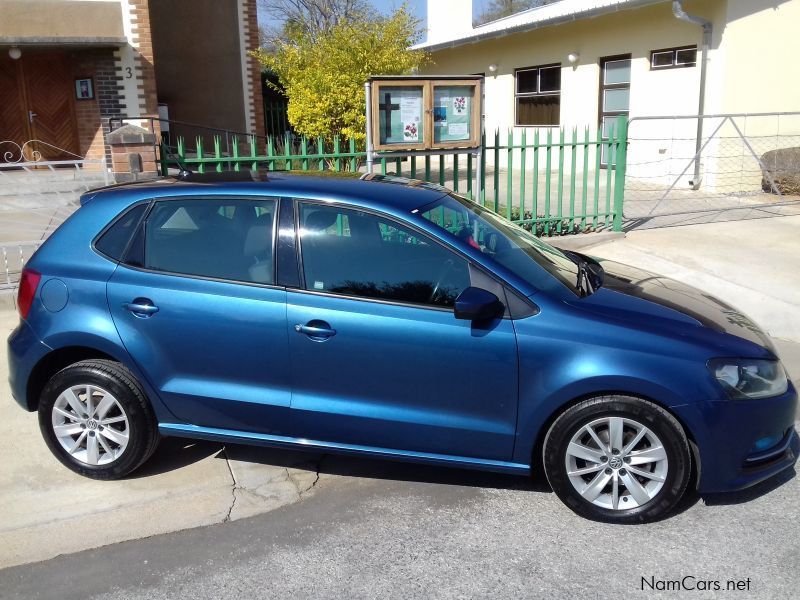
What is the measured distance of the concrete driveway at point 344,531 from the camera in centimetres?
336

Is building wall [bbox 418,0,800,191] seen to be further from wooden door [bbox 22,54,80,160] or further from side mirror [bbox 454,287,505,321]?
wooden door [bbox 22,54,80,160]

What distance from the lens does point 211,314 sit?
3920 mm

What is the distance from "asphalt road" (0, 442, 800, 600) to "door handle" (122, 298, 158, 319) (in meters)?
1.05

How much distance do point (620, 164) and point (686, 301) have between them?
5.50 meters

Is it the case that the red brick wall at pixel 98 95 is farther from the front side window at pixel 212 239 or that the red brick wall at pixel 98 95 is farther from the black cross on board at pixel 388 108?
the front side window at pixel 212 239

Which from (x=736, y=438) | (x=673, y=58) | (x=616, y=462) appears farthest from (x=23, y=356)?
(x=673, y=58)

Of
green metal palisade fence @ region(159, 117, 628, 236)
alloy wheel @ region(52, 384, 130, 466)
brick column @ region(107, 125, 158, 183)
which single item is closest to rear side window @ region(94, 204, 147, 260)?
alloy wheel @ region(52, 384, 130, 466)

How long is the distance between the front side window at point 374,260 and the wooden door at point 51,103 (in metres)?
13.5

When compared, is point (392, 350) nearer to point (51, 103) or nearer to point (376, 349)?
point (376, 349)

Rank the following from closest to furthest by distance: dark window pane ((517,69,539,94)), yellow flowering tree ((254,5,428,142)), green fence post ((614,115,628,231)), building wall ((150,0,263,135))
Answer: green fence post ((614,115,628,231)) → yellow flowering tree ((254,5,428,142)) → building wall ((150,0,263,135)) → dark window pane ((517,69,539,94))

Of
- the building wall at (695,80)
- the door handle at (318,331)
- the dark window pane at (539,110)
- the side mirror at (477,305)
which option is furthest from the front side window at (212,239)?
the dark window pane at (539,110)

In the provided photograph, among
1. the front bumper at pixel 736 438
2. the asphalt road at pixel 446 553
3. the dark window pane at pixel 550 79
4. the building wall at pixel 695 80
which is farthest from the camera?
the dark window pane at pixel 550 79

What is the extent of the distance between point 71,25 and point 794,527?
14.8 metres

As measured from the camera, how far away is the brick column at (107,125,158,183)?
722 cm
